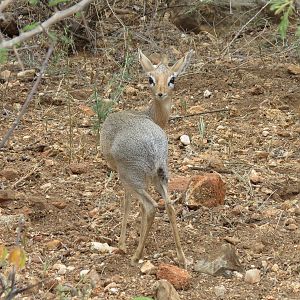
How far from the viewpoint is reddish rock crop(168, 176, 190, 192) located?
602cm

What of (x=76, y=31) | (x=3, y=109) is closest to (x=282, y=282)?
(x=3, y=109)

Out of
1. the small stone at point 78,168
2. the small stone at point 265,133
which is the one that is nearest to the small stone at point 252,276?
the small stone at point 78,168

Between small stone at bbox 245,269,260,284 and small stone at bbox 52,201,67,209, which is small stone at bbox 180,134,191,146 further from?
small stone at bbox 245,269,260,284

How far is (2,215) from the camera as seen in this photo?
5551 millimetres

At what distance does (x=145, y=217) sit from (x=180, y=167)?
181cm

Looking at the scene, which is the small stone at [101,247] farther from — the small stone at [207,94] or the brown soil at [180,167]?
the small stone at [207,94]

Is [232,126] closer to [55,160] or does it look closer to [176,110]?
[176,110]

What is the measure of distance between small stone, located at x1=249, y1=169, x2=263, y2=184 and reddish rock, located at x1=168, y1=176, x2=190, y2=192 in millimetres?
491

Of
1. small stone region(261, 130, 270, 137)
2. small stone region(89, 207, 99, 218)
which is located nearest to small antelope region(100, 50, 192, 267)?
small stone region(89, 207, 99, 218)

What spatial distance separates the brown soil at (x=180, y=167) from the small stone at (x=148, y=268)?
1.7 inches

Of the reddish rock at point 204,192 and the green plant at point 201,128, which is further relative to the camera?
the green plant at point 201,128

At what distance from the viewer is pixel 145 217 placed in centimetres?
486

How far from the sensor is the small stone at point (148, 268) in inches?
185

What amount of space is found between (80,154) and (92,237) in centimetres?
161
